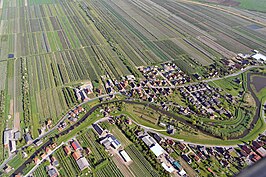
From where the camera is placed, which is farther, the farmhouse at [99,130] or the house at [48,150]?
the farmhouse at [99,130]

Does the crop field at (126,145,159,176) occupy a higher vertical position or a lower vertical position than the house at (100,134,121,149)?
lower

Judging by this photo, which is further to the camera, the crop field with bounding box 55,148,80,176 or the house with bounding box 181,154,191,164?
the house with bounding box 181,154,191,164

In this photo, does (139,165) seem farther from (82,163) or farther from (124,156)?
(82,163)

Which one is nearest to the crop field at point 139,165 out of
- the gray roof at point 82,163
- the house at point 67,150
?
the gray roof at point 82,163

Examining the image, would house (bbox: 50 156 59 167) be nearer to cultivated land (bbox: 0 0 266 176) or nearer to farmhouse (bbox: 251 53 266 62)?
cultivated land (bbox: 0 0 266 176)

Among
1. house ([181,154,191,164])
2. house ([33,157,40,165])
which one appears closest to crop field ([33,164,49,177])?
house ([33,157,40,165])

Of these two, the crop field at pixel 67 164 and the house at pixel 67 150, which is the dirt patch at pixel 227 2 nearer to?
the house at pixel 67 150
